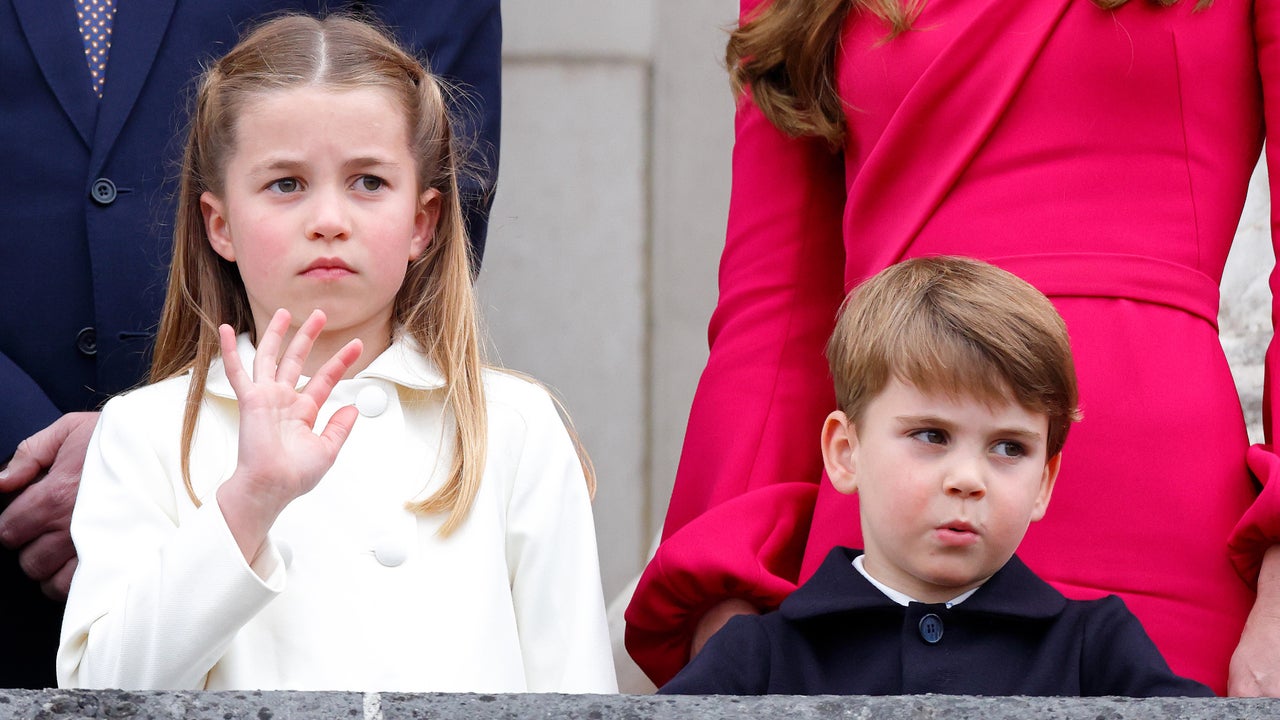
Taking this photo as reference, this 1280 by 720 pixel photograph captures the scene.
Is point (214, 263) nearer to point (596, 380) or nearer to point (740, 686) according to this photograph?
point (740, 686)

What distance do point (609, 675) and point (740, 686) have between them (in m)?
0.34

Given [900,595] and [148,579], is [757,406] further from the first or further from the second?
[148,579]

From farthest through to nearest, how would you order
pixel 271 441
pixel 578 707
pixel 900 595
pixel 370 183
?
pixel 370 183, pixel 900 595, pixel 271 441, pixel 578 707

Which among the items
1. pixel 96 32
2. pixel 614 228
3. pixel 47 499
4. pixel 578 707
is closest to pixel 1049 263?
pixel 578 707

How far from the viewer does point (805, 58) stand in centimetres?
277

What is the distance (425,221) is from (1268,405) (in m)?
1.24

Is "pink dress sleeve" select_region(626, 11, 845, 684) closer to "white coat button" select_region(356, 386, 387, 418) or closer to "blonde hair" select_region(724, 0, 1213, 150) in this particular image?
"blonde hair" select_region(724, 0, 1213, 150)

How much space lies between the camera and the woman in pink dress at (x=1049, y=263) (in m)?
2.34

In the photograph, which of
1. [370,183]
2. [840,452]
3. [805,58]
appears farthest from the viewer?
[805,58]

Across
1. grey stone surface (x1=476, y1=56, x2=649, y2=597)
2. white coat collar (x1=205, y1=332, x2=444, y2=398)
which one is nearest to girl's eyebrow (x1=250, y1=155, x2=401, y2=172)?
white coat collar (x1=205, y1=332, x2=444, y2=398)

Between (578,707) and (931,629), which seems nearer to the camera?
(578,707)

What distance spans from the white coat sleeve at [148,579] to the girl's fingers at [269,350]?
0.16 metres

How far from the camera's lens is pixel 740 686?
7.34ft

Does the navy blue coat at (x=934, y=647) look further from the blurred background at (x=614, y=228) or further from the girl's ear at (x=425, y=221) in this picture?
the blurred background at (x=614, y=228)
